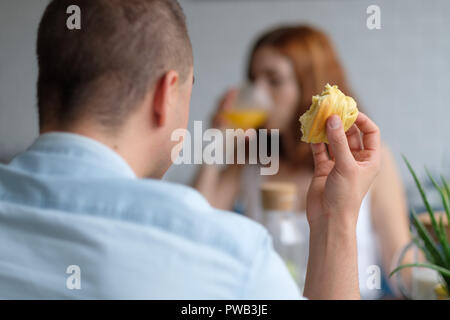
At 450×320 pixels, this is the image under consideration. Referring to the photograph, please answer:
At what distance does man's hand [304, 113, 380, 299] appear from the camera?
1.80ft

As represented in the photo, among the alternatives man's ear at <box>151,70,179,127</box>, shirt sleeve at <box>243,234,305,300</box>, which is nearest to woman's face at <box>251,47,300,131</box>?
man's ear at <box>151,70,179,127</box>

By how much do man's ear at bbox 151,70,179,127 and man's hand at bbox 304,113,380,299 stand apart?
0.18 m

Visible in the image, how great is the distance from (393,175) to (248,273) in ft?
4.66

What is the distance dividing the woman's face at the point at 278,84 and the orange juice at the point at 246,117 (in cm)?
4

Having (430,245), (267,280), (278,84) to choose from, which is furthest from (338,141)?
(278,84)

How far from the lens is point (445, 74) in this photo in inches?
107

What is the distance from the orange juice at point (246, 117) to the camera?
155 cm

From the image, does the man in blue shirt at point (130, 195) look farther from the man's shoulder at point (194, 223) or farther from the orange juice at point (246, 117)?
the orange juice at point (246, 117)

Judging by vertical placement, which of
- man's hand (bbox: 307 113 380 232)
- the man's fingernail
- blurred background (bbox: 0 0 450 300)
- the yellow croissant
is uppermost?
blurred background (bbox: 0 0 450 300)

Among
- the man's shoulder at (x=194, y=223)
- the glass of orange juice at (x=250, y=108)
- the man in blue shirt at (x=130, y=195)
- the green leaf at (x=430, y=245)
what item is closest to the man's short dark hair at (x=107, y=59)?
the man in blue shirt at (x=130, y=195)

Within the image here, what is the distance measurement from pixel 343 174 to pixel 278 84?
1109 mm

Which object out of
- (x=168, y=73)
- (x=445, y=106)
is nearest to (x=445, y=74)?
(x=445, y=106)

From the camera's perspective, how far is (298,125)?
64.5 inches

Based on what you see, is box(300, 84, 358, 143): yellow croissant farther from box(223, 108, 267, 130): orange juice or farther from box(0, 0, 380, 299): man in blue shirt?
box(223, 108, 267, 130): orange juice
